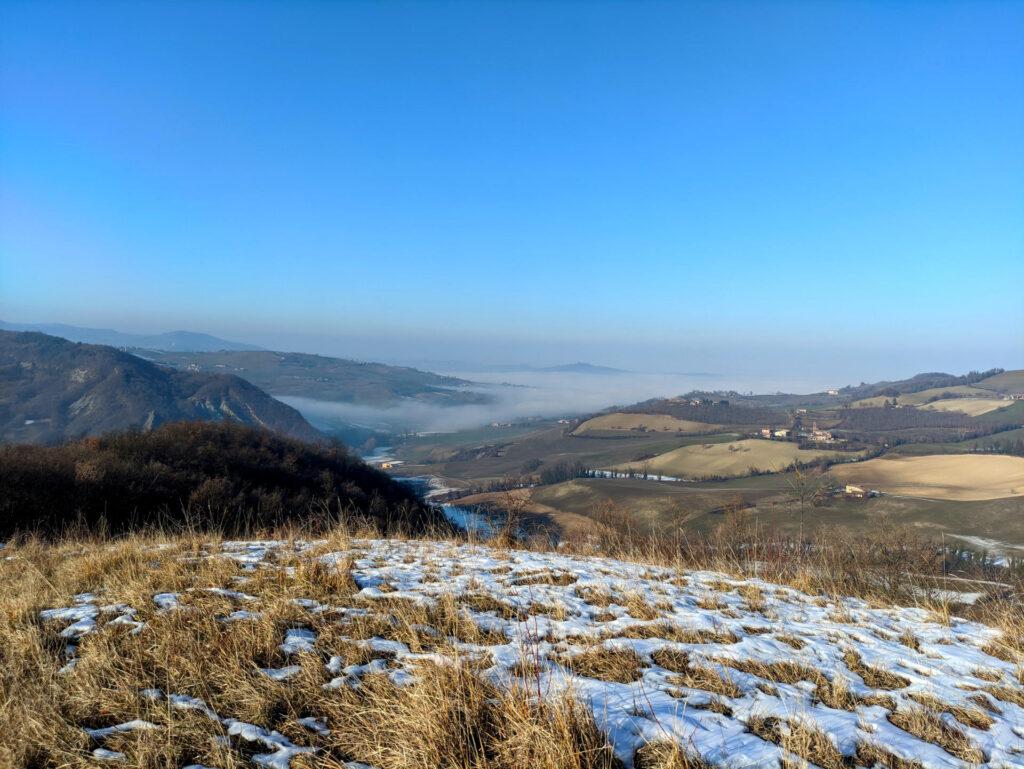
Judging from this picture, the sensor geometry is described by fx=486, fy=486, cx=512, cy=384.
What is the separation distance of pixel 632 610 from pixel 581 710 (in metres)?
2.66

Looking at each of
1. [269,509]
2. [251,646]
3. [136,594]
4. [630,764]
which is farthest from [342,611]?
[269,509]


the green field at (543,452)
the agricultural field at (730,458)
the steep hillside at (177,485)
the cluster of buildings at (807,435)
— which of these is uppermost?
the steep hillside at (177,485)

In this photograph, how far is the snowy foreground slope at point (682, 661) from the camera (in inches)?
118

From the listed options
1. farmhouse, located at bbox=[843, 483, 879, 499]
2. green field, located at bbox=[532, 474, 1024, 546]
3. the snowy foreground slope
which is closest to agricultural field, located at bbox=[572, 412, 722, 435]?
green field, located at bbox=[532, 474, 1024, 546]

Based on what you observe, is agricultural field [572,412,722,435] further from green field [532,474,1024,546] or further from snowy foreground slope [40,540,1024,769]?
snowy foreground slope [40,540,1024,769]

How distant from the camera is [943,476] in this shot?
8594 centimetres

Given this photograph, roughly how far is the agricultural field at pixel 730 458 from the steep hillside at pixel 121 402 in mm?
114202

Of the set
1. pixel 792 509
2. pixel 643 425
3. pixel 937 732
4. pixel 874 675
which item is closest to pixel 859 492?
pixel 792 509

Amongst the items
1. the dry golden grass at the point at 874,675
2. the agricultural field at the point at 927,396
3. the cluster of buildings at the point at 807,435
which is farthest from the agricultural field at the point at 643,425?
the dry golden grass at the point at 874,675

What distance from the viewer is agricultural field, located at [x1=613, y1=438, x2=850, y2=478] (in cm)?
10944

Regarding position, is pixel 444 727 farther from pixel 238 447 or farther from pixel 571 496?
pixel 571 496

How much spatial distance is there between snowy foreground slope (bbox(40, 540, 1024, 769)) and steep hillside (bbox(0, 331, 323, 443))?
166087 millimetres

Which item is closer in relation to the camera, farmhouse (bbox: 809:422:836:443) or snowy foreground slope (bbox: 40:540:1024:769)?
snowy foreground slope (bbox: 40:540:1024:769)

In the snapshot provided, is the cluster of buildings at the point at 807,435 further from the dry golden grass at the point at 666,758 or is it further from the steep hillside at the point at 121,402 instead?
the steep hillside at the point at 121,402
